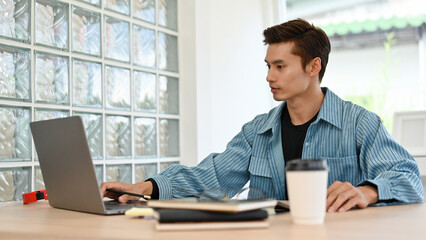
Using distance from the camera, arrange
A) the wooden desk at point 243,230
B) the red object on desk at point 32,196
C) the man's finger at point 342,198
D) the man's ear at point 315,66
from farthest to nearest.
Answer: the man's ear at point 315,66 → the red object on desk at point 32,196 → the man's finger at point 342,198 → the wooden desk at point 243,230

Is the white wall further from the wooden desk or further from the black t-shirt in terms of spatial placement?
the wooden desk

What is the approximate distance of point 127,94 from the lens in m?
3.01

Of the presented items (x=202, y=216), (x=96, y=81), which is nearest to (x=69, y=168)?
(x=202, y=216)

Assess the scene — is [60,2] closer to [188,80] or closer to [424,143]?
[188,80]

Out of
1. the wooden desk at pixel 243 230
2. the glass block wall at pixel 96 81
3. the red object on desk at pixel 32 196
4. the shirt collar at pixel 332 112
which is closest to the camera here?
the wooden desk at pixel 243 230

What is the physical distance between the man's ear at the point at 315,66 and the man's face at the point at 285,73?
36 millimetres

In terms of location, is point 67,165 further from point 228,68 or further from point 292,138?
point 228,68

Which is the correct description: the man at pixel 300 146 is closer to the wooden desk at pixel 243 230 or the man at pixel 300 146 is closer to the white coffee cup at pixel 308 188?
the wooden desk at pixel 243 230

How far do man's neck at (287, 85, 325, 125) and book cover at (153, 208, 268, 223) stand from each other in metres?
1.09

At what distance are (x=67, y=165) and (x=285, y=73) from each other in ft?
3.29

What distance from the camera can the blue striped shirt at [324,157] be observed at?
162 centimetres

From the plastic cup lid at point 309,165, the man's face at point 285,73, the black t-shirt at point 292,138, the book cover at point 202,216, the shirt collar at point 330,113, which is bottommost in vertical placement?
the book cover at point 202,216

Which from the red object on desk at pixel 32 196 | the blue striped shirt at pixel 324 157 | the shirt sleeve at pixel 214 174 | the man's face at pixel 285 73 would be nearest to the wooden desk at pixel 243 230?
the blue striped shirt at pixel 324 157

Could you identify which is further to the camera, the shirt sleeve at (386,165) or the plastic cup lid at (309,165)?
the shirt sleeve at (386,165)
